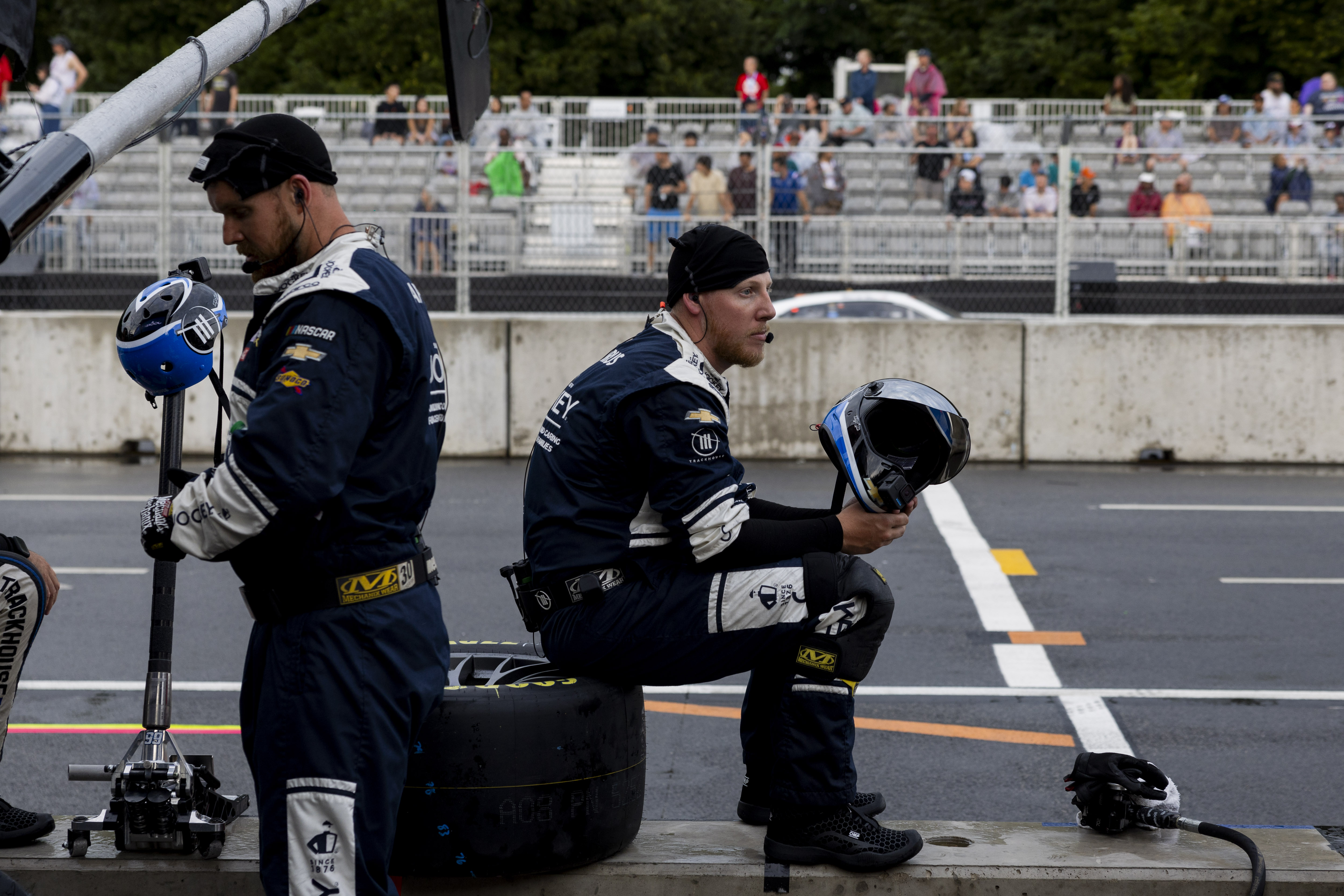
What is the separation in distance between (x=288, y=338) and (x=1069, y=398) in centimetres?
1156

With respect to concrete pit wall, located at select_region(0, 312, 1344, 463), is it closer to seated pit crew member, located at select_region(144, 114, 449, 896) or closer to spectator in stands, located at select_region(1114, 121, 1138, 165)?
spectator in stands, located at select_region(1114, 121, 1138, 165)

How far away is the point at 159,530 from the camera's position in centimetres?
333

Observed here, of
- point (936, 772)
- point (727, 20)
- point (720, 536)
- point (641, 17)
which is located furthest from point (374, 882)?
point (727, 20)

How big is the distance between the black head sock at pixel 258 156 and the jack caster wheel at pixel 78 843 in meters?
1.81

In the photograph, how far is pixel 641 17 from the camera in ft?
139

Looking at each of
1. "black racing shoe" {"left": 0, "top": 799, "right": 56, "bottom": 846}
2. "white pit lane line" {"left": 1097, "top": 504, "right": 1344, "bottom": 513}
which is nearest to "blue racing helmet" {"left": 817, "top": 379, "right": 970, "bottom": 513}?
"black racing shoe" {"left": 0, "top": 799, "right": 56, "bottom": 846}

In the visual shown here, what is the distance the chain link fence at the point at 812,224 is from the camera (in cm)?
1423

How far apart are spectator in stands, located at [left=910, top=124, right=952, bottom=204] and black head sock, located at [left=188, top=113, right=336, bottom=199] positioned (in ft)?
38.9

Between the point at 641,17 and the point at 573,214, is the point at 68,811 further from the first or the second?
the point at 641,17

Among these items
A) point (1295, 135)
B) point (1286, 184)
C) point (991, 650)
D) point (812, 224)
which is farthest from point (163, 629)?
point (1295, 135)

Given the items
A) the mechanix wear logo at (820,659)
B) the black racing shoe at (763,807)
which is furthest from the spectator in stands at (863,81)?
the mechanix wear logo at (820,659)

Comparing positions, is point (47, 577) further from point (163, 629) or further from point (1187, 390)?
point (1187, 390)

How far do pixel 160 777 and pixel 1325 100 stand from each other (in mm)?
21426

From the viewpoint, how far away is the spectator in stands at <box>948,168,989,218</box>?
14.6 meters
